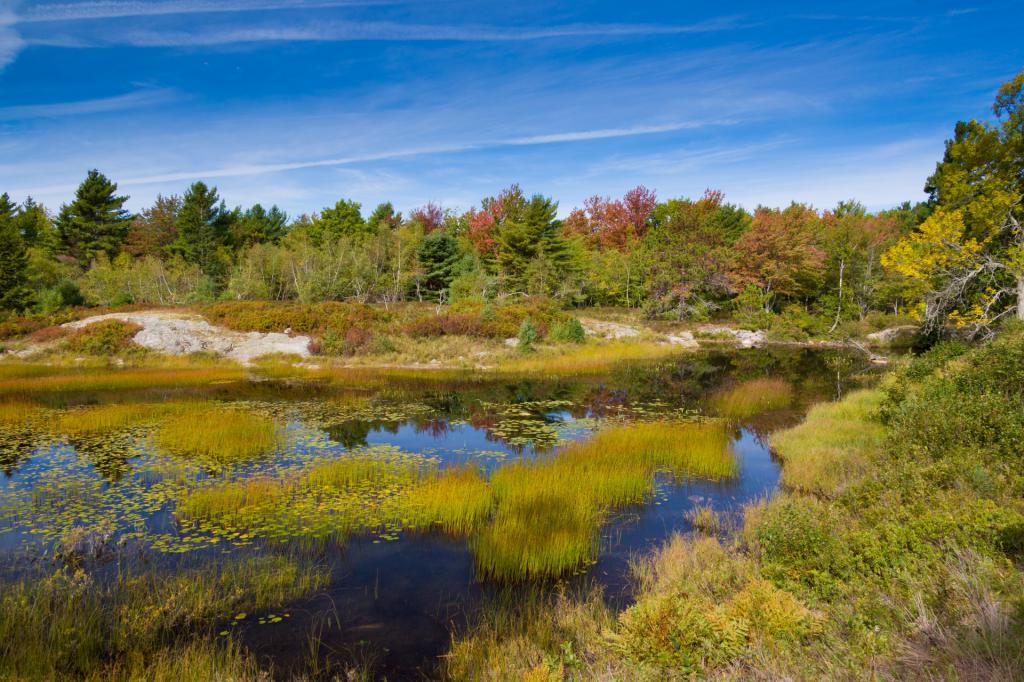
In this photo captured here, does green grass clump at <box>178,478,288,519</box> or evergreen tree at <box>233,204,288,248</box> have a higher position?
evergreen tree at <box>233,204,288,248</box>

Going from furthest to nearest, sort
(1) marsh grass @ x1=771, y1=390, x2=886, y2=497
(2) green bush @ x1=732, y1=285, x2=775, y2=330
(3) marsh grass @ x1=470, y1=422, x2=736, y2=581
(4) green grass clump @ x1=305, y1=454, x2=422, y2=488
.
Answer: (2) green bush @ x1=732, y1=285, x2=775, y2=330 < (4) green grass clump @ x1=305, y1=454, x2=422, y2=488 < (1) marsh grass @ x1=771, y1=390, x2=886, y2=497 < (3) marsh grass @ x1=470, y1=422, x2=736, y2=581

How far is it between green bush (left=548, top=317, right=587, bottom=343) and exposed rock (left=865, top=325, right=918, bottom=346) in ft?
74.7

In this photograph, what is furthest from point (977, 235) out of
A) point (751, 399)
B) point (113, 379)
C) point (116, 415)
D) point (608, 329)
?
point (113, 379)

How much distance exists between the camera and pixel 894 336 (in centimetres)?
4012

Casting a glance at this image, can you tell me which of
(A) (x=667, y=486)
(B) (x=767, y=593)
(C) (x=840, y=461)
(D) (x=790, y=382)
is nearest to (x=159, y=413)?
(A) (x=667, y=486)

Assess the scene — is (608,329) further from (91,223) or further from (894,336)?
(91,223)

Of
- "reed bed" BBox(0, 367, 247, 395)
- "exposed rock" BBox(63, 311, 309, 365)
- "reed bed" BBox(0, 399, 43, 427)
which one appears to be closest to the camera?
"reed bed" BBox(0, 399, 43, 427)

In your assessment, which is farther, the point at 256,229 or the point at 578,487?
the point at 256,229

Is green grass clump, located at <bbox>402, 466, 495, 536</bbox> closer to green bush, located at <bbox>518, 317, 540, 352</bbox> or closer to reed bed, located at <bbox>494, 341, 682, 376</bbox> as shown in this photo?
reed bed, located at <bbox>494, 341, 682, 376</bbox>

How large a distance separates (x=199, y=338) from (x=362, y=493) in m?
28.2

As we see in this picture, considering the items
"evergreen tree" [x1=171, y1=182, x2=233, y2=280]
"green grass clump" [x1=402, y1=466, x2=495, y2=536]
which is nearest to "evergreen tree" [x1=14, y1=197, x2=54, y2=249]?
"evergreen tree" [x1=171, y1=182, x2=233, y2=280]

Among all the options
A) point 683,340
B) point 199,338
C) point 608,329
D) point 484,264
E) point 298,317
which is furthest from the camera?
point 484,264

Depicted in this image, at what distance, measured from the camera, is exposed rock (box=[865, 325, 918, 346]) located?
37.8 metres

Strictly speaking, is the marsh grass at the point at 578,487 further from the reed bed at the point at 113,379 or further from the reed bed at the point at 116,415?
the reed bed at the point at 113,379
